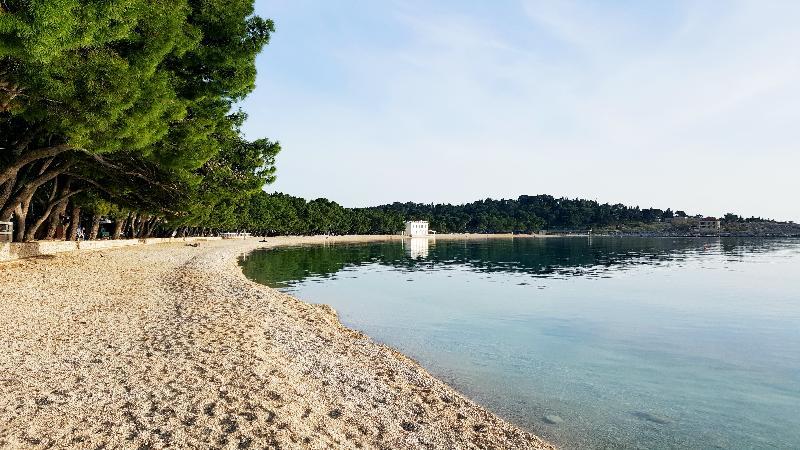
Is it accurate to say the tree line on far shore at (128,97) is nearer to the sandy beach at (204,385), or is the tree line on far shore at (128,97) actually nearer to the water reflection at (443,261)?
the sandy beach at (204,385)

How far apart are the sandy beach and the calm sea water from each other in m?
2.96

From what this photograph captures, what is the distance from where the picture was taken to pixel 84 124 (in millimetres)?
18875

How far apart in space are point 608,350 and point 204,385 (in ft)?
57.5

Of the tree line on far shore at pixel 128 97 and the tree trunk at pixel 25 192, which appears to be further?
the tree trunk at pixel 25 192

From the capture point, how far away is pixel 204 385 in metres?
10.6

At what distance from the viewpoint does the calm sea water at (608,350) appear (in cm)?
1323

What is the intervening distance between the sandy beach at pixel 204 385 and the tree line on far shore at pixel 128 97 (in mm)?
→ 7415

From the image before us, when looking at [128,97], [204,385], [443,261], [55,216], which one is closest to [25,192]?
[55,216]

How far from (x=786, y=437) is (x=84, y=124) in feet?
81.5

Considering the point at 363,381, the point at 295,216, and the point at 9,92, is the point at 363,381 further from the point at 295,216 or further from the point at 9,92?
the point at 295,216

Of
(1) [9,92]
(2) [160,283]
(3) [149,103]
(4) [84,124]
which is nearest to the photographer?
(1) [9,92]

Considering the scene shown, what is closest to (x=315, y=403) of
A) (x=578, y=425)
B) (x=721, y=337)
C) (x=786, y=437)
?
(x=578, y=425)

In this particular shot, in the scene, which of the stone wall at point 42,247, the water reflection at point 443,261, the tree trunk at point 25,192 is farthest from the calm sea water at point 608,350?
the tree trunk at point 25,192

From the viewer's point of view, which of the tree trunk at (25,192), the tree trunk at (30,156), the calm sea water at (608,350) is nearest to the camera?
the calm sea water at (608,350)
